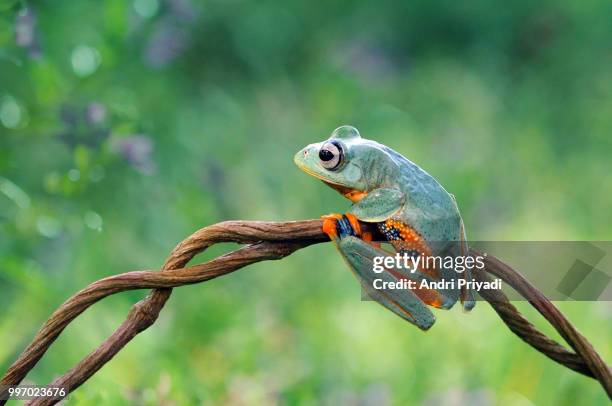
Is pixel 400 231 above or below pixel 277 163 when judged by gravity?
below

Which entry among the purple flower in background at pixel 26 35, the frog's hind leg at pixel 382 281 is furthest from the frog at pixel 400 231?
the purple flower in background at pixel 26 35

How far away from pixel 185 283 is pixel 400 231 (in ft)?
0.52

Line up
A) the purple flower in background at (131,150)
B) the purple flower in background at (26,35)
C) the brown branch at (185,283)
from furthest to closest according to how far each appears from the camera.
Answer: the purple flower in background at (131,150) < the purple flower in background at (26,35) < the brown branch at (185,283)

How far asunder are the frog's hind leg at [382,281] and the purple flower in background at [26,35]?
23.0 inches

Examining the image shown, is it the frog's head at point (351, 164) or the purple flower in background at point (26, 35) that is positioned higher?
the purple flower in background at point (26, 35)

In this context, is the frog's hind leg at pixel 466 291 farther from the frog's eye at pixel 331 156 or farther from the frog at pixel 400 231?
the frog's eye at pixel 331 156

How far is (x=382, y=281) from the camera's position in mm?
621

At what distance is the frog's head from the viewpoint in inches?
25.4

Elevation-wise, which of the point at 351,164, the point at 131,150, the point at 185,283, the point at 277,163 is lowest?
the point at 185,283

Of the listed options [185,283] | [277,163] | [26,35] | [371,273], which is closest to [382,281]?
[371,273]

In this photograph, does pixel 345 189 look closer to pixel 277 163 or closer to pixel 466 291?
pixel 466 291

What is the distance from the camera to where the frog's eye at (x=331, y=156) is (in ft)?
2.16

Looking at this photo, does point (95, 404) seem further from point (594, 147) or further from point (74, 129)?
point (594, 147)

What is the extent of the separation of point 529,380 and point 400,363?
0.18 meters
